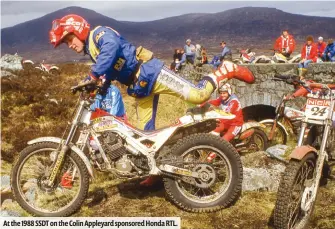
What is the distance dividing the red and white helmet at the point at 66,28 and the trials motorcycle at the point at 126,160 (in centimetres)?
71

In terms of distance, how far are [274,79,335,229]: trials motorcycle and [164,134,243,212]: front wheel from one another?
667 mm

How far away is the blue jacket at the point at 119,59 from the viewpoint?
4238 millimetres

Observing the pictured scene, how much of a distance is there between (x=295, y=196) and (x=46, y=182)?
247 centimetres

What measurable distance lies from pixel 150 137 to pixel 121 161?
15.4 inches

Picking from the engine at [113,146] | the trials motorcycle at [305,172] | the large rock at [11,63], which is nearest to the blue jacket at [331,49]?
the trials motorcycle at [305,172]

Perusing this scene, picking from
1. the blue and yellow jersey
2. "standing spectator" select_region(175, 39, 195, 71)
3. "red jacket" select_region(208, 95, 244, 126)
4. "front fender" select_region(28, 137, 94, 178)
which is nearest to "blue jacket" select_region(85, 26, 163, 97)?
the blue and yellow jersey

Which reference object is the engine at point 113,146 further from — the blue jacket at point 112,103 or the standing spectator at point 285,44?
the standing spectator at point 285,44

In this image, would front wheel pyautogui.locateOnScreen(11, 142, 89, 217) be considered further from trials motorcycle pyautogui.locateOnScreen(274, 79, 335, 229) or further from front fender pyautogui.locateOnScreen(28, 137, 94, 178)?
trials motorcycle pyautogui.locateOnScreen(274, 79, 335, 229)

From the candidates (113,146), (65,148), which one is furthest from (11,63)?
(113,146)

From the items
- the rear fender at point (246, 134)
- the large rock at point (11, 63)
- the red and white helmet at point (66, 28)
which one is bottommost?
the large rock at point (11, 63)

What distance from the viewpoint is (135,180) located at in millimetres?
5309

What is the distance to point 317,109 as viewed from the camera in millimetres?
3881

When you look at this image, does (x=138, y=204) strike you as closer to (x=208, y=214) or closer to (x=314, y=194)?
(x=208, y=214)

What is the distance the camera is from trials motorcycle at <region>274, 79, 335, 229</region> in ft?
11.3
